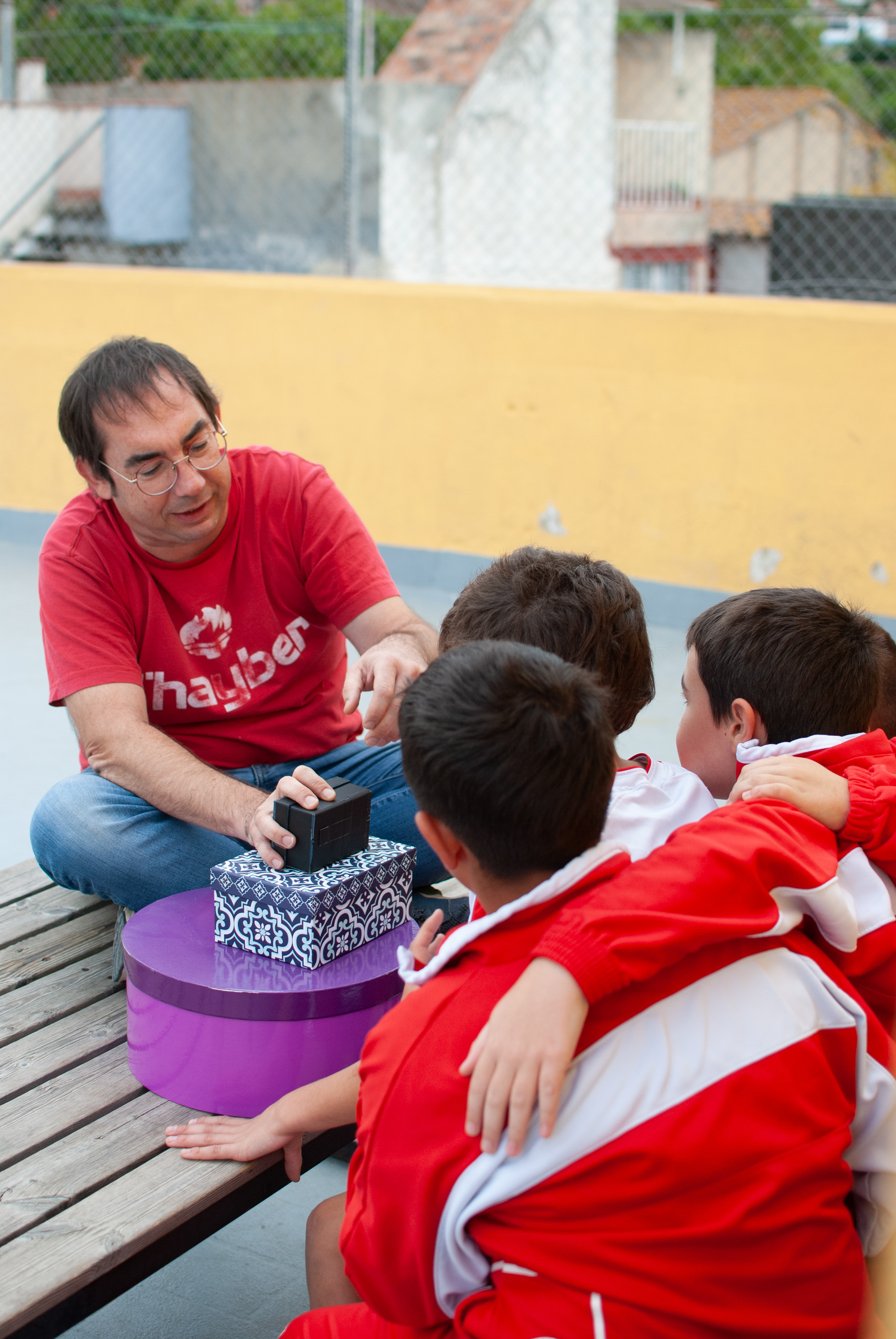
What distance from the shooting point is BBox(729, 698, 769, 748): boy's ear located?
143 cm

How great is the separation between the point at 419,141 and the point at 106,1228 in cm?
1028

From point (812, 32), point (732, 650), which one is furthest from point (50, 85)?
point (732, 650)

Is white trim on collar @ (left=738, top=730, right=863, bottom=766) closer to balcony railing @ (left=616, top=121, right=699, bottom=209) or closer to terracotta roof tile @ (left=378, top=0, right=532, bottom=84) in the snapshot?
terracotta roof tile @ (left=378, top=0, right=532, bottom=84)

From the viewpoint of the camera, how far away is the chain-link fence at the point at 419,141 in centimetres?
1012

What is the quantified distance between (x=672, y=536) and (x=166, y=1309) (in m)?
3.20

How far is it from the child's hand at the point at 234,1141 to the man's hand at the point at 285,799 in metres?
0.29

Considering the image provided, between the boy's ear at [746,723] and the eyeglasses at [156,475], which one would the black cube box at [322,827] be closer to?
the boy's ear at [746,723]

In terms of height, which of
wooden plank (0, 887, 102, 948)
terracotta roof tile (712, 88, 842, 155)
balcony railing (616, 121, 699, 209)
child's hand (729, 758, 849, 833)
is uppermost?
terracotta roof tile (712, 88, 842, 155)

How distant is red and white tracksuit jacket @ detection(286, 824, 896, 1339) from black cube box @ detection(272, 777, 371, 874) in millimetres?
439

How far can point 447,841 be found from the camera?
3.45ft

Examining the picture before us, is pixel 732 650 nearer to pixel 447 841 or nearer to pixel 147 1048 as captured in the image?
pixel 447 841

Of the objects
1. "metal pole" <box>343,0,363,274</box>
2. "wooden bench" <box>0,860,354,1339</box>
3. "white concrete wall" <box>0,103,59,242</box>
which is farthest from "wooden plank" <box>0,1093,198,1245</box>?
"white concrete wall" <box>0,103,59,242</box>

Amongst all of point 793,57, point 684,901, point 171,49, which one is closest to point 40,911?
point 684,901

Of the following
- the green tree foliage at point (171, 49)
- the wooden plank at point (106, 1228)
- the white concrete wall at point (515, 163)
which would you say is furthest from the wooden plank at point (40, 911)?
the green tree foliage at point (171, 49)
